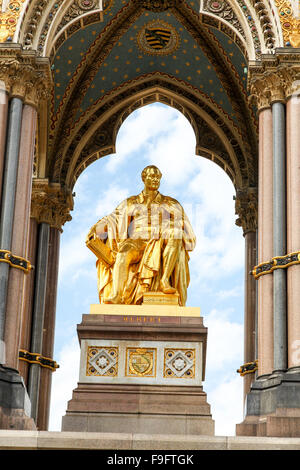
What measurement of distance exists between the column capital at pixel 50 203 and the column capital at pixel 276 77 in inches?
224

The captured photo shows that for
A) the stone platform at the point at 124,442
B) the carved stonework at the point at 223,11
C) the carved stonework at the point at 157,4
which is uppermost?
the carved stonework at the point at 157,4

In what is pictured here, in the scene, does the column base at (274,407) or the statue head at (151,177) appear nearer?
the column base at (274,407)

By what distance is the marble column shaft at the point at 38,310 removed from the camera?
20.0 metres

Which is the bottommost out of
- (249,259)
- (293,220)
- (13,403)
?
(13,403)

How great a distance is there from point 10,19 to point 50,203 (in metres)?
4.91

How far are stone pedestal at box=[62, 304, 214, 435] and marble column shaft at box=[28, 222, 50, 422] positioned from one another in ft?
10.7

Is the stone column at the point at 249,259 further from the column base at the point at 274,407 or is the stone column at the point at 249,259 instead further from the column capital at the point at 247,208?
the column base at the point at 274,407

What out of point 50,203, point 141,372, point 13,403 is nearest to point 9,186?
point 13,403

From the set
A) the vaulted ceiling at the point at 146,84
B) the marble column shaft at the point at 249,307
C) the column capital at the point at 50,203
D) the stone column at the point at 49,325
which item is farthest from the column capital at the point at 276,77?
the stone column at the point at 49,325

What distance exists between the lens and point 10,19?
18.0 m

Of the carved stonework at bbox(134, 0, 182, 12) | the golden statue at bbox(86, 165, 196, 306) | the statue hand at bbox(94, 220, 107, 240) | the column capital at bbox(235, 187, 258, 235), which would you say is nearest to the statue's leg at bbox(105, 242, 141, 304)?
the golden statue at bbox(86, 165, 196, 306)

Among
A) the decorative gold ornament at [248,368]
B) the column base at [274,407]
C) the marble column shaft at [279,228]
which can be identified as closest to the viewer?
the column base at [274,407]

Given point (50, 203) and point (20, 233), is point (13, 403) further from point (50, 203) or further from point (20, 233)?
point (50, 203)
